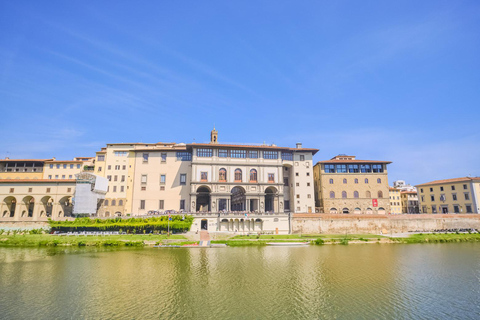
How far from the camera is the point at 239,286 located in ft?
Result: 67.5

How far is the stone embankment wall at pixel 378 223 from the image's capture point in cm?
5400

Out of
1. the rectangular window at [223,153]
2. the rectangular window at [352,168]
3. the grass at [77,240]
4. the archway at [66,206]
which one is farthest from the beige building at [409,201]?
the archway at [66,206]

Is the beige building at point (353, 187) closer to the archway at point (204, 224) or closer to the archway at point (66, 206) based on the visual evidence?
the archway at point (204, 224)

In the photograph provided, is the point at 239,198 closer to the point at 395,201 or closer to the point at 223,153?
the point at 223,153

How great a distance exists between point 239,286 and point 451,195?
64.9 metres

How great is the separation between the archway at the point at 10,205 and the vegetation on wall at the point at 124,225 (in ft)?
55.3

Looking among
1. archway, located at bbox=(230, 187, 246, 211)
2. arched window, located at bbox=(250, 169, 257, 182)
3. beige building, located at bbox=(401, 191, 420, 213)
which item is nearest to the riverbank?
arched window, located at bbox=(250, 169, 257, 182)

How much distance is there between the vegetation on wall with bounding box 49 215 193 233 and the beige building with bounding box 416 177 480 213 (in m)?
57.9

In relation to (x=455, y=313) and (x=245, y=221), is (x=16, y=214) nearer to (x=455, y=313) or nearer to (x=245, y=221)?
(x=245, y=221)

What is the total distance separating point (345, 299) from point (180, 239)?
101ft

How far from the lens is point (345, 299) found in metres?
18.1

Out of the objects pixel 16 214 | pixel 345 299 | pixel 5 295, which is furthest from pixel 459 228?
pixel 16 214

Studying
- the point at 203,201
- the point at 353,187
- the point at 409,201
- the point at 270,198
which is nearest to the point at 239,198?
the point at 270,198

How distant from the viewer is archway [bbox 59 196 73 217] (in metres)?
59.0
